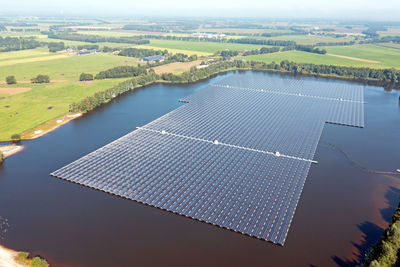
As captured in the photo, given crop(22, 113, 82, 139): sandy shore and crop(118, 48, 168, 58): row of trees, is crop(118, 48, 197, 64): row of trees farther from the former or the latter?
crop(22, 113, 82, 139): sandy shore

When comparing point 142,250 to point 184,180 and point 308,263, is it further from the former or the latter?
point 308,263

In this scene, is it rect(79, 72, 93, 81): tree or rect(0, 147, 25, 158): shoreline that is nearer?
rect(0, 147, 25, 158): shoreline

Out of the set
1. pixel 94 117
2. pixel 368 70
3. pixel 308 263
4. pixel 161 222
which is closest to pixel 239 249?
pixel 308 263

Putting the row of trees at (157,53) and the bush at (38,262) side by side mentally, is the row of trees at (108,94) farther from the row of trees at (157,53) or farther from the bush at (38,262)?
the bush at (38,262)

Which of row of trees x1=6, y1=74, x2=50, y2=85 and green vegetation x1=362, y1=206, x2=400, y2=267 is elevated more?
row of trees x1=6, y1=74, x2=50, y2=85

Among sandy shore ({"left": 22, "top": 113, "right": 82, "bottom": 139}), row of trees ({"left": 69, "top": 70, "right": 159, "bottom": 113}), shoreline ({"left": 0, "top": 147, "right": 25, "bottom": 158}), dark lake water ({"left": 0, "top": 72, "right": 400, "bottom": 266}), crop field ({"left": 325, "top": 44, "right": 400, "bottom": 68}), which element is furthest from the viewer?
crop field ({"left": 325, "top": 44, "right": 400, "bottom": 68})

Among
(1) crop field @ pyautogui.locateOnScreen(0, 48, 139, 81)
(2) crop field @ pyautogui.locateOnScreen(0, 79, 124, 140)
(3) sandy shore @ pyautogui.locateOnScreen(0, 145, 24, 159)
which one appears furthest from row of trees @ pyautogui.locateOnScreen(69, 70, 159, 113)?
(1) crop field @ pyautogui.locateOnScreen(0, 48, 139, 81)
